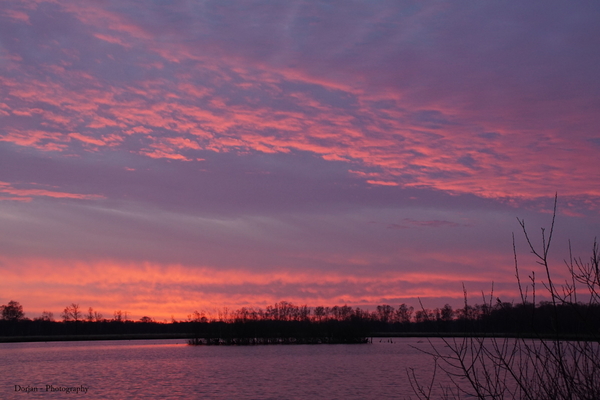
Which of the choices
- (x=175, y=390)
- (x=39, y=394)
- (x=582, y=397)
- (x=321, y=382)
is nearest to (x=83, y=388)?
(x=39, y=394)

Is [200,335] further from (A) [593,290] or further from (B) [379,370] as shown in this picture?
(A) [593,290]

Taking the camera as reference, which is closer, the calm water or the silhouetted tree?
the calm water

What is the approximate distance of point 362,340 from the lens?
13125 centimetres

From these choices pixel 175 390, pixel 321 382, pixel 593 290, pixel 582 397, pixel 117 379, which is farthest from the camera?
pixel 117 379

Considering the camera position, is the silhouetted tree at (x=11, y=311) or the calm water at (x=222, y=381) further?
the silhouetted tree at (x=11, y=311)

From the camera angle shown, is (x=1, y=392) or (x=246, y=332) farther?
(x=246, y=332)

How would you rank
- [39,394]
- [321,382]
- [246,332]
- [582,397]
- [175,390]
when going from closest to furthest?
[582,397] < [39,394] < [175,390] < [321,382] < [246,332]

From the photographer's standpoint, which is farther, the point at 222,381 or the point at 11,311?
the point at 11,311

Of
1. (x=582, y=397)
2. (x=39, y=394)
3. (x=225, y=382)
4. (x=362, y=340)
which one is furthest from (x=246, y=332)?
(x=582, y=397)

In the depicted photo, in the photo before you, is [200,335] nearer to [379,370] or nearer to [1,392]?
[379,370]

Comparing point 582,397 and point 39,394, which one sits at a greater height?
point 582,397

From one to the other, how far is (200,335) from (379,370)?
264 ft

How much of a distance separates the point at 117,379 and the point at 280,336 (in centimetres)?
8269

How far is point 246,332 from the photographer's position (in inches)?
4906
